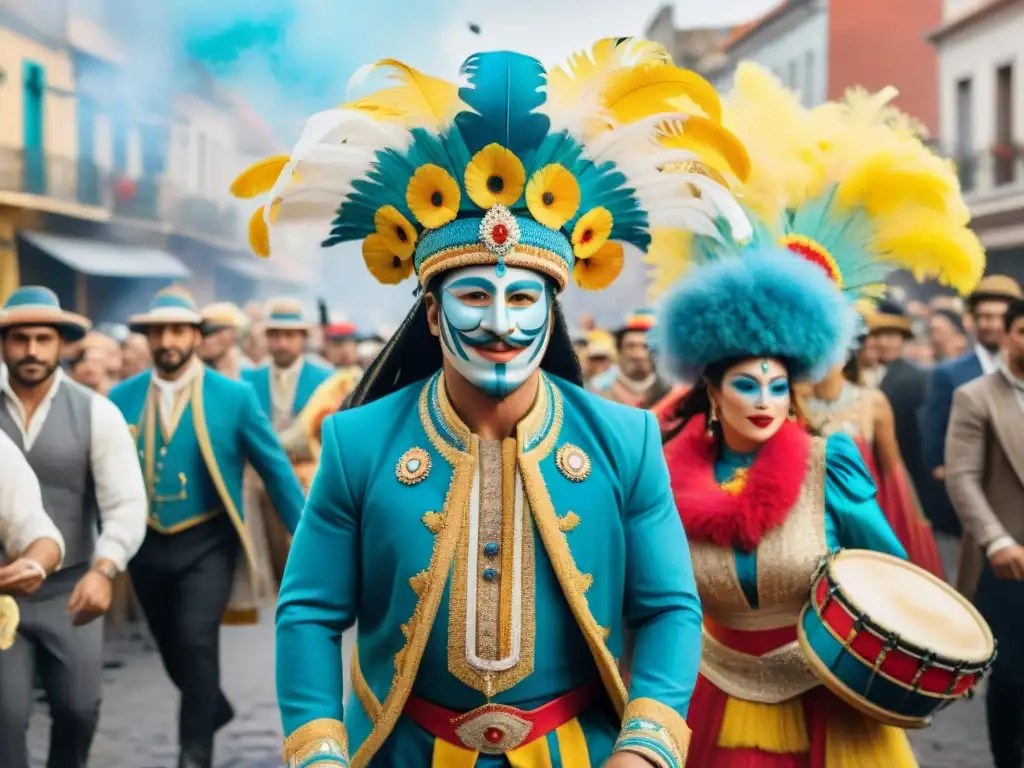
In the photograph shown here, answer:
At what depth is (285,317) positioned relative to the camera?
12781 millimetres

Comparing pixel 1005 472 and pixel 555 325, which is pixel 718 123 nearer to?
pixel 555 325

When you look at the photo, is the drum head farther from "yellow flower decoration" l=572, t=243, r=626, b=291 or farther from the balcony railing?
the balcony railing

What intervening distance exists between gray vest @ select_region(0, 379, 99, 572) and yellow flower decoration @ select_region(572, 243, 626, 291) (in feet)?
11.2

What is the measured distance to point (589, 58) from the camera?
407cm

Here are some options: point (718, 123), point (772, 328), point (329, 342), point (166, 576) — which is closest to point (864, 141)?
point (772, 328)

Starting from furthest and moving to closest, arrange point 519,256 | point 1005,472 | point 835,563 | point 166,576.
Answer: point 166,576
point 1005,472
point 835,563
point 519,256

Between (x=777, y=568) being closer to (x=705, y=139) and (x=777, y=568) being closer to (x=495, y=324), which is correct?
(x=705, y=139)

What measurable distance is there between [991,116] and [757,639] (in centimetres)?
3024

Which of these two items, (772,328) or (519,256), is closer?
(519,256)

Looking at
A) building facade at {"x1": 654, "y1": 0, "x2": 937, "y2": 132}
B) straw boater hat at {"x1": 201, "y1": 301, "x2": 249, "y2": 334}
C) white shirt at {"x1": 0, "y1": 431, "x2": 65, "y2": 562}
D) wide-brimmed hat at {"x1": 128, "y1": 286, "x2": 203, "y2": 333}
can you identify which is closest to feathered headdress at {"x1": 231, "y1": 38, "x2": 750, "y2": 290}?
white shirt at {"x1": 0, "y1": 431, "x2": 65, "y2": 562}

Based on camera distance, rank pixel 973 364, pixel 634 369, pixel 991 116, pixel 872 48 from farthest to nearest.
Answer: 1. pixel 872 48
2. pixel 991 116
3. pixel 634 369
4. pixel 973 364

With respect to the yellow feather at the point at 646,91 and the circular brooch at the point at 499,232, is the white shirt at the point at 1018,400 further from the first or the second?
the circular brooch at the point at 499,232

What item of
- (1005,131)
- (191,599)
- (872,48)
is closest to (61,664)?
(191,599)

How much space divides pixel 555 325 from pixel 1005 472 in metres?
3.84
